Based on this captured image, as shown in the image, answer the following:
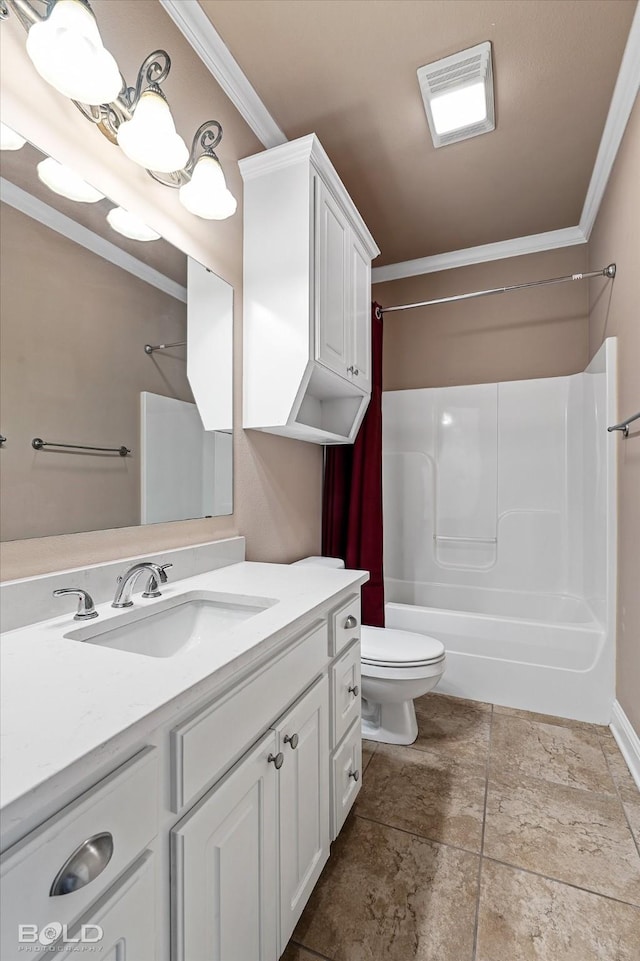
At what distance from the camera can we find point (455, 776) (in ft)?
5.78

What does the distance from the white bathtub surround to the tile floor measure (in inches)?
13.7

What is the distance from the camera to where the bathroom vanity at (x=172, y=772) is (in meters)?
0.49

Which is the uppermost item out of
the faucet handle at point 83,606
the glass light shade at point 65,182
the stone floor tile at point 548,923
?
the glass light shade at point 65,182

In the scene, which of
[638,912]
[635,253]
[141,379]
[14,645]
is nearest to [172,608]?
[14,645]

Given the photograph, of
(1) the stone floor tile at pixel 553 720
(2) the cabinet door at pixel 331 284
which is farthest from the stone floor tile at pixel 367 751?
(2) the cabinet door at pixel 331 284

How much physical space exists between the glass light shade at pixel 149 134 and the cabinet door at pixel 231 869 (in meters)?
1.46

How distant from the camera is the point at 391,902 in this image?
124 cm

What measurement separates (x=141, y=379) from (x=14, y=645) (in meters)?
0.75

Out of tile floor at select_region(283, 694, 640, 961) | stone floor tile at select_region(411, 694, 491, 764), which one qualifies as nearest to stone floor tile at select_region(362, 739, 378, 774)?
tile floor at select_region(283, 694, 640, 961)

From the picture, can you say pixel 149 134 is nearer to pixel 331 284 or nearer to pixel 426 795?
pixel 331 284

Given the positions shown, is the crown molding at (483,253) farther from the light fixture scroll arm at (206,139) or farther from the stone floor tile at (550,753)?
the stone floor tile at (550,753)

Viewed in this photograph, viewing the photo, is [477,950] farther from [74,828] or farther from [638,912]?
[74,828]

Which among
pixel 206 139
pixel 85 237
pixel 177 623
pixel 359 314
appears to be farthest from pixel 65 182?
pixel 359 314

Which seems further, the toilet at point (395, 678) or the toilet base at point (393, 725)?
the toilet base at point (393, 725)
